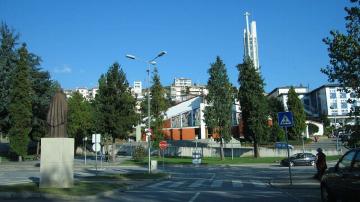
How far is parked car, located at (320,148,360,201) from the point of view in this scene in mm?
9703

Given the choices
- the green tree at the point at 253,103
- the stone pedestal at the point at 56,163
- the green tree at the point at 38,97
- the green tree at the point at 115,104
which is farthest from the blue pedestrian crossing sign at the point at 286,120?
the green tree at the point at 38,97

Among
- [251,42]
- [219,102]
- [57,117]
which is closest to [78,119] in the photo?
[219,102]

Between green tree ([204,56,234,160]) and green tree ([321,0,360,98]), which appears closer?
green tree ([321,0,360,98])

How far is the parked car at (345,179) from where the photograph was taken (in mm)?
9703

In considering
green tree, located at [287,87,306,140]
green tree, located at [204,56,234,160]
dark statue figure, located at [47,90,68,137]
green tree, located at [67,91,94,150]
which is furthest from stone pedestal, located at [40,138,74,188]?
green tree, located at [287,87,306,140]

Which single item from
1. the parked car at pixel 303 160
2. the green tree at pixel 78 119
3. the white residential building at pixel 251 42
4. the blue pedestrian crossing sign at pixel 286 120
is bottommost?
the parked car at pixel 303 160

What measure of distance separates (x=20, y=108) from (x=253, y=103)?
29.2m

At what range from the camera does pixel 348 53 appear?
16281 mm

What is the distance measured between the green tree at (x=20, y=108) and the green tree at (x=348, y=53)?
4373 cm

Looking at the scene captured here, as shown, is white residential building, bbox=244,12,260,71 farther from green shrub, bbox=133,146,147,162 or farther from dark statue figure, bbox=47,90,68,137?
dark statue figure, bbox=47,90,68,137

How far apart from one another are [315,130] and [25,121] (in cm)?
6752

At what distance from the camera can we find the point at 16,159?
185ft

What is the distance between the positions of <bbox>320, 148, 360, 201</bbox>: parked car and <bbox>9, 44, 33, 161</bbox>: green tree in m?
46.6

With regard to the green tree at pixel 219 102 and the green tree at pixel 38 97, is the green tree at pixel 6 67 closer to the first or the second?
the green tree at pixel 38 97
